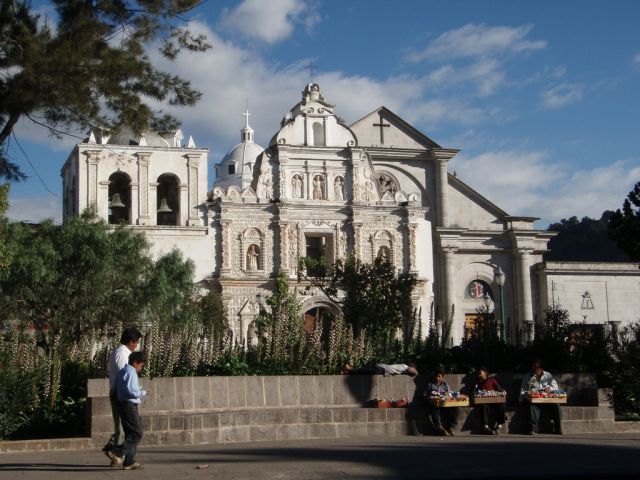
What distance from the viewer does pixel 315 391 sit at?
15164 millimetres

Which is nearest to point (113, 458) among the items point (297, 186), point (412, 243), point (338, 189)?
point (297, 186)

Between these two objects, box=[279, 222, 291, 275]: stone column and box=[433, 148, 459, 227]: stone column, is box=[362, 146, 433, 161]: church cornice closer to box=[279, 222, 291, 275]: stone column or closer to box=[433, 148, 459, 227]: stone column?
box=[433, 148, 459, 227]: stone column

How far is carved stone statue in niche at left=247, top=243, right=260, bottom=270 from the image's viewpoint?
4216cm

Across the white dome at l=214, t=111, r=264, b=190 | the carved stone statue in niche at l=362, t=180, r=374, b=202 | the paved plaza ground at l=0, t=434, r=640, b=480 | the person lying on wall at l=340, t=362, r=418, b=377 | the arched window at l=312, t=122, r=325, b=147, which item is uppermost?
the white dome at l=214, t=111, r=264, b=190

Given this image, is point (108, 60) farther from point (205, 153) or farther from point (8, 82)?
point (205, 153)

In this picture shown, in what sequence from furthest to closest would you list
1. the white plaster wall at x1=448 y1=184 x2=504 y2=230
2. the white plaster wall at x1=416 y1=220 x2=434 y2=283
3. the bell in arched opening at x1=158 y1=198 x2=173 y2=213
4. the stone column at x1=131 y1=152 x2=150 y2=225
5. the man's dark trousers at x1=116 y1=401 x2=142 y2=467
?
the white plaster wall at x1=448 y1=184 x2=504 y2=230, the white plaster wall at x1=416 y1=220 x2=434 y2=283, the bell in arched opening at x1=158 y1=198 x2=173 y2=213, the stone column at x1=131 y1=152 x2=150 y2=225, the man's dark trousers at x1=116 y1=401 x2=142 y2=467

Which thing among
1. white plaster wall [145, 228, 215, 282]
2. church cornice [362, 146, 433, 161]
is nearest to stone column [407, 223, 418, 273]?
church cornice [362, 146, 433, 161]

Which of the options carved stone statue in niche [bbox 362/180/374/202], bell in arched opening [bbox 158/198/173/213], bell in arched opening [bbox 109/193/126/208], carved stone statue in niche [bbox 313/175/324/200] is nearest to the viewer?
bell in arched opening [bbox 109/193/126/208]

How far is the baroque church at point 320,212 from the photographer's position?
41.3m

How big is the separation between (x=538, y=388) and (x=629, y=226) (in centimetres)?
740

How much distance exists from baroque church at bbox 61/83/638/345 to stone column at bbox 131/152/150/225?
44 millimetres

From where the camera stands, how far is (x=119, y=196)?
42.1m

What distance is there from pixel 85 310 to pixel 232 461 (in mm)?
21032

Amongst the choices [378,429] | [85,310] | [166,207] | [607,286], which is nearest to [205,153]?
[166,207]
